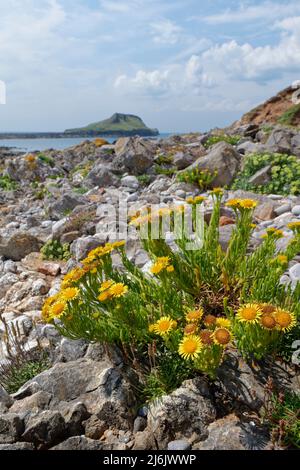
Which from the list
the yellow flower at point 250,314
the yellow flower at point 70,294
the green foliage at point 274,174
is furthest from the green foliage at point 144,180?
the yellow flower at point 250,314

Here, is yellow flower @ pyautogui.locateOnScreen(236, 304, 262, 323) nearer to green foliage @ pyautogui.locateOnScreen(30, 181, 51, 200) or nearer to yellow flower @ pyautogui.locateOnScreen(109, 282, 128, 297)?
yellow flower @ pyautogui.locateOnScreen(109, 282, 128, 297)

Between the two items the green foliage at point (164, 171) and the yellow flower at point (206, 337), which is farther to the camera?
the green foliage at point (164, 171)

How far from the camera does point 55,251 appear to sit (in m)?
7.43

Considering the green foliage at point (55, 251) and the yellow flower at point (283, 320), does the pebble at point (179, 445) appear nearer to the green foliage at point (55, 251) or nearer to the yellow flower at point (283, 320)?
the yellow flower at point (283, 320)

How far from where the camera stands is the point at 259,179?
900cm

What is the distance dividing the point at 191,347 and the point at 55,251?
17.1 ft

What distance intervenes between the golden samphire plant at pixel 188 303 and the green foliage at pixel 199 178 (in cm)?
557

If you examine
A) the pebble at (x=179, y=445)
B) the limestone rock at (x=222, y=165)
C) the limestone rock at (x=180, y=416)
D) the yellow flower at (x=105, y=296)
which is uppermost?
the limestone rock at (x=222, y=165)

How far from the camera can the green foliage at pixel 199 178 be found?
9531mm

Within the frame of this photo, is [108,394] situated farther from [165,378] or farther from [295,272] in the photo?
[295,272]

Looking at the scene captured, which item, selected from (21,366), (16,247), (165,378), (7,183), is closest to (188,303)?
(165,378)

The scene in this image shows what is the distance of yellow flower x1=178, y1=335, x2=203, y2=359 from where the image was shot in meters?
2.60

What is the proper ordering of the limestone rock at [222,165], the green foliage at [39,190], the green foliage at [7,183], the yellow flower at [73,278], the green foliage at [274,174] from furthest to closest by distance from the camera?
the green foliage at [7,183], the green foliage at [39,190], the limestone rock at [222,165], the green foliage at [274,174], the yellow flower at [73,278]

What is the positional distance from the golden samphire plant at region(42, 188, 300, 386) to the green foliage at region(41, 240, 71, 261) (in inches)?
144
